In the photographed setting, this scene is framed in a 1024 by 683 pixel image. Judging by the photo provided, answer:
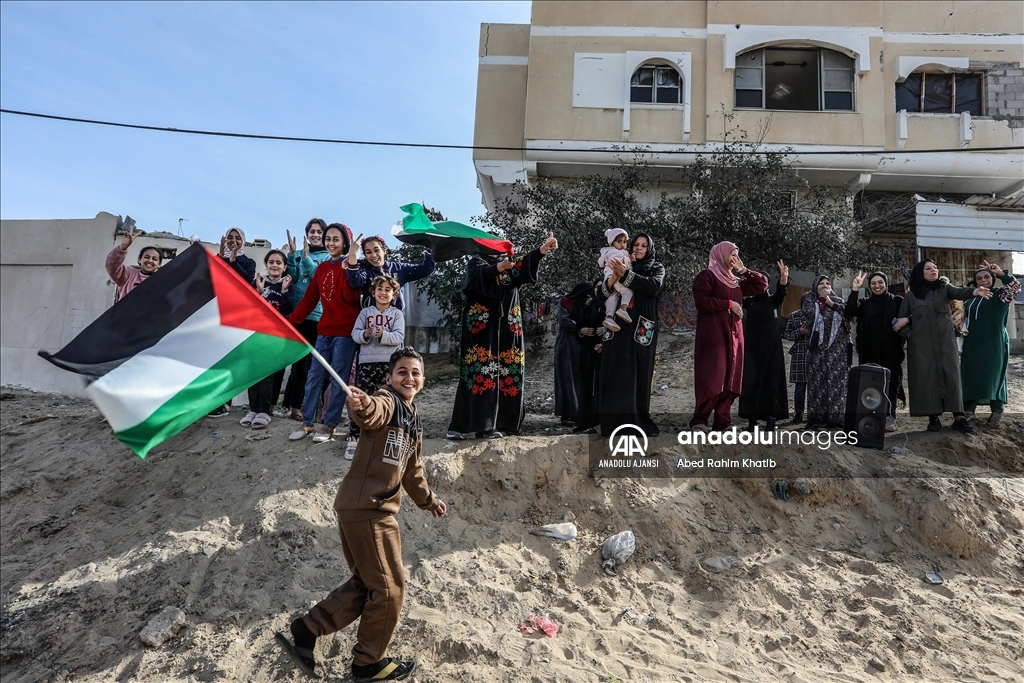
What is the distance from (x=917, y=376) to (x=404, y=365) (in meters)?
5.64

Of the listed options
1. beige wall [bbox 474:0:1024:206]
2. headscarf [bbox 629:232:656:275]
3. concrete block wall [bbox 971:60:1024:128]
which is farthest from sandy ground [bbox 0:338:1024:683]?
concrete block wall [bbox 971:60:1024:128]

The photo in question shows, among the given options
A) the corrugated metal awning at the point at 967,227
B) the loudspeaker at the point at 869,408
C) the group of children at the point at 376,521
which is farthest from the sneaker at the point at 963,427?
the corrugated metal awning at the point at 967,227

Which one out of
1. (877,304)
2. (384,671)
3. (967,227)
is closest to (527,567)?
(384,671)

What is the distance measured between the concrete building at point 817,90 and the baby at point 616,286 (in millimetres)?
7831

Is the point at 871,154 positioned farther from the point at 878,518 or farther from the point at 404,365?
the point at 404,365

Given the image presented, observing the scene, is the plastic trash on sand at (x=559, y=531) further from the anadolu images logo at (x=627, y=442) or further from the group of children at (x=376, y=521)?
the group of children at (x=376, y=521)

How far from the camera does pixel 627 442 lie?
19.1 ft

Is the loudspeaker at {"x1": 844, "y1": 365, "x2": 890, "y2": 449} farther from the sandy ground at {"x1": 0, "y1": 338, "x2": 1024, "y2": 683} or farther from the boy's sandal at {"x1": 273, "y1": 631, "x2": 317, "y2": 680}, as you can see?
the boy's sandal at {"x1": 273, "y1": 631, "x2": 317, "y2": 680}

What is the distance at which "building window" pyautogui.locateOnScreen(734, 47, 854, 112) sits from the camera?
46.2ft

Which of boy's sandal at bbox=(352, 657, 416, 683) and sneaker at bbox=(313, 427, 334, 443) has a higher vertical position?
sneaker at bbox=(313, 427, 334, 443)

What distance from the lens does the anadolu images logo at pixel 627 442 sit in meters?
5.80

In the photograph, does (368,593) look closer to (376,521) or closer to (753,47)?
(376,521)

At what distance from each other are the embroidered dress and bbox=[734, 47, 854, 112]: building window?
10.1 meters

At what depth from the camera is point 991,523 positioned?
538cm
